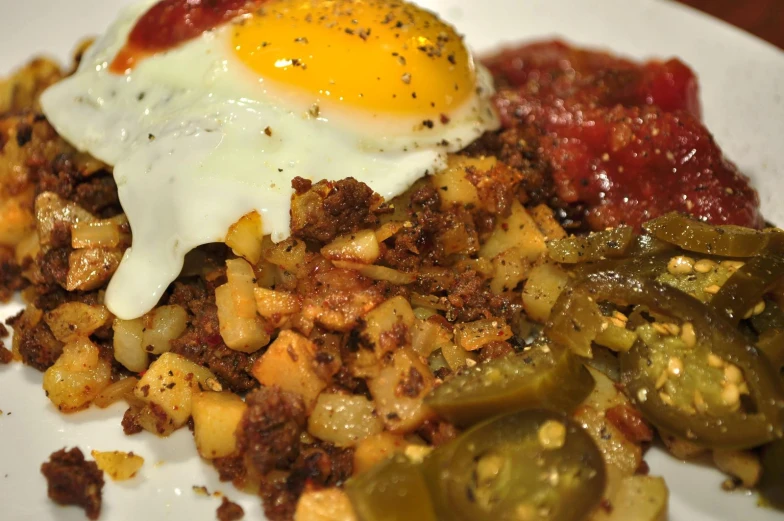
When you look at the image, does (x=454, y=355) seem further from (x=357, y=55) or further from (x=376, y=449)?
(x=357, y=55)

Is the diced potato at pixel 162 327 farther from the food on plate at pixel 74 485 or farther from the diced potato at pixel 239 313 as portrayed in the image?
the food on plate at pixel 74 485

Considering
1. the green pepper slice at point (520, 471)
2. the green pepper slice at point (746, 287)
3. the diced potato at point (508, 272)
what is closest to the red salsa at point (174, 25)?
the diced potato at point (508, 272)

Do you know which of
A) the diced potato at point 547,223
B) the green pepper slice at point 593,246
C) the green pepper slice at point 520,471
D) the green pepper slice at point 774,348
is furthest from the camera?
the diced potato at point 547,223

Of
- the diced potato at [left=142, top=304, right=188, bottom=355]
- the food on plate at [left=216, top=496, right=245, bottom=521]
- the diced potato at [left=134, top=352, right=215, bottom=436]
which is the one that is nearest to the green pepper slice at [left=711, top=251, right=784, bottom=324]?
the food on plate at [left=216, top=496, right=245, bottom=521]

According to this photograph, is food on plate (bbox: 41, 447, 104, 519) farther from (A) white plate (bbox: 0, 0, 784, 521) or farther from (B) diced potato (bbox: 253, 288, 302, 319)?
(B) diced potato (bbox: 253, 288, 302, 319)

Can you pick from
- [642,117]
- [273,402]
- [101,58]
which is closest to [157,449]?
[273,402]

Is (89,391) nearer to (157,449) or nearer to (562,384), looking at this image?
(157,449)
